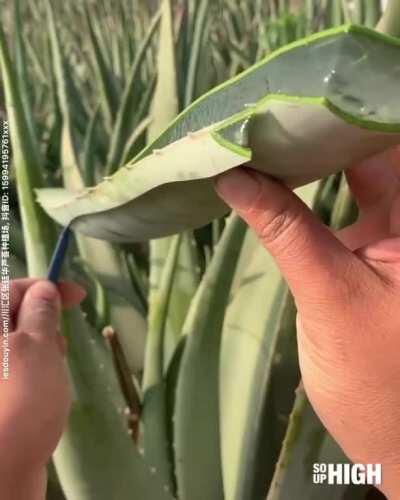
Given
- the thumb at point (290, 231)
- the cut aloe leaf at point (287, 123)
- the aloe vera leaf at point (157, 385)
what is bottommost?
the aloe vera leaf at point (157, 385)

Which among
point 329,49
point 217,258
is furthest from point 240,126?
point 217,258

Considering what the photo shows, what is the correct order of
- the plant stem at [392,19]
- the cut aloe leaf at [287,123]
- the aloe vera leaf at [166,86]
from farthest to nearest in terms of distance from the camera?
the aloe vera leaf at [166,86] → the plant stem at [392,19] → the cut aloe leaf at [287,123]

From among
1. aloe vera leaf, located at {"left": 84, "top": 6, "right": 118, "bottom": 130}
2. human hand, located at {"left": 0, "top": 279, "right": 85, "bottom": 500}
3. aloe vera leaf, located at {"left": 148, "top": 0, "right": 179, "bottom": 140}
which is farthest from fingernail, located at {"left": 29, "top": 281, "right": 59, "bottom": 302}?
aloe vera leaf, located at {"left": 84, "top": 6, "right": 118, "bottom": 130}

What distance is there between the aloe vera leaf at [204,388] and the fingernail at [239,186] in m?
0.11

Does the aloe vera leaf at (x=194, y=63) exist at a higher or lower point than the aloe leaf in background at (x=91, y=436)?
higher

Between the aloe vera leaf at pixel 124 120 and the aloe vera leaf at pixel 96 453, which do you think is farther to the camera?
the aloe vera leaf at pixel 124 120

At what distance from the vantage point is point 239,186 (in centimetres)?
19

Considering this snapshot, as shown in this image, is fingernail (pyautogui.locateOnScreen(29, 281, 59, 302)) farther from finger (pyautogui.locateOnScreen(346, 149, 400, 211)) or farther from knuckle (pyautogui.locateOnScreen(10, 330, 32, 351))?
finger (pyautogui.locateOnScreen(346, 149, 400, 211))

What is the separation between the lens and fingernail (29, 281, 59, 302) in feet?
0.99

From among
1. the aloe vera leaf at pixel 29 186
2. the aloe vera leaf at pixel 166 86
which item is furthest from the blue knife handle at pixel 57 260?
the aloe vera leaf at pixel 166 86

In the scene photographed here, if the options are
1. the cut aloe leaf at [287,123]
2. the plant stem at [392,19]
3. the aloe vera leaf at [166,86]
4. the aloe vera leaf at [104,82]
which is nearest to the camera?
the cut aloe leaf at [287,123]

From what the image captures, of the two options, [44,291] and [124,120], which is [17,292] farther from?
[124,120]

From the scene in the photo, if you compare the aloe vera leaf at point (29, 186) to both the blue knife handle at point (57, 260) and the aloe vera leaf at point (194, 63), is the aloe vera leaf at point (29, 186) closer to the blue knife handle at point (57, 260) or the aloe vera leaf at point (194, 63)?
the blue knife handle at point (57, 260)

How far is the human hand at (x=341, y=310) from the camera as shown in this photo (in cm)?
20
